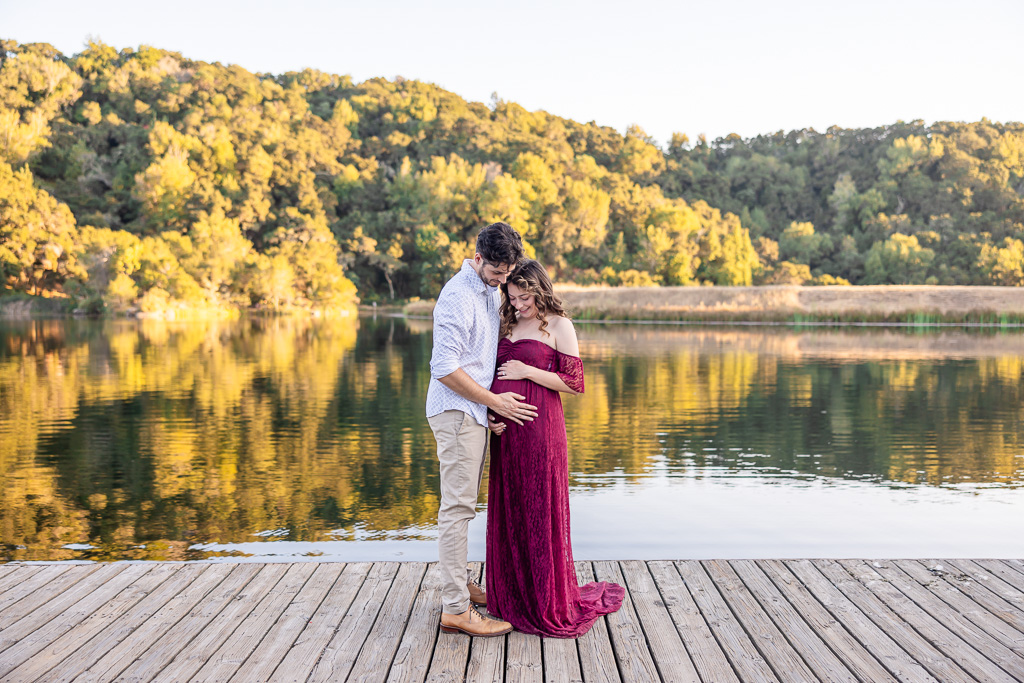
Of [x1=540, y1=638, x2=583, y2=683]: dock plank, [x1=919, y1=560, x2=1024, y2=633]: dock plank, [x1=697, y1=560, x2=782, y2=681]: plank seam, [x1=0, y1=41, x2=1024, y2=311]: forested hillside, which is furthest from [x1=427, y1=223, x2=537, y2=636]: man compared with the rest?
[x1=0, y1=41, x2=1024, y2=311]: forested hillside

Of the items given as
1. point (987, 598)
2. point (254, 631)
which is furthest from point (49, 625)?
point (987, 598)

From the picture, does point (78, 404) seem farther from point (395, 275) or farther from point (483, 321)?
point (395, 275)

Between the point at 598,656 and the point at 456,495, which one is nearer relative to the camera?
the point at 598,656

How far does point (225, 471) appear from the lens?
28.1 feet

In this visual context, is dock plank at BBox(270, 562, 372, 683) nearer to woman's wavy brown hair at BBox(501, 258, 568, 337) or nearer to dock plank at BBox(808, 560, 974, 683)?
woman's wavy brown hair at BBox(501, 258, 568, 337)

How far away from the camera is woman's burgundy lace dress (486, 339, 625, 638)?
4.02m

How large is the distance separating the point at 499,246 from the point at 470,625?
1681 millimetres

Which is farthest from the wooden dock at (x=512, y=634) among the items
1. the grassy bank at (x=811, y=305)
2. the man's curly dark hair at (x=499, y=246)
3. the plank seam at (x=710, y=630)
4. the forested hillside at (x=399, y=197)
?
the forested hillside at (x=399, y=197)

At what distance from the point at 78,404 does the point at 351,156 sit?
6553 cm

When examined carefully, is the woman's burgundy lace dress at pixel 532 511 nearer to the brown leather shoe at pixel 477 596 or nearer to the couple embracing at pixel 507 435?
the couple embracing at pixel 507 435

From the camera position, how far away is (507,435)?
13.4ft

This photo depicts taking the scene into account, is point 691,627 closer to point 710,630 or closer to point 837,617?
point 710,630

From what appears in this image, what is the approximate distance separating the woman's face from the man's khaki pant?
55cm

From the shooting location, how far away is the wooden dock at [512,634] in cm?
353
